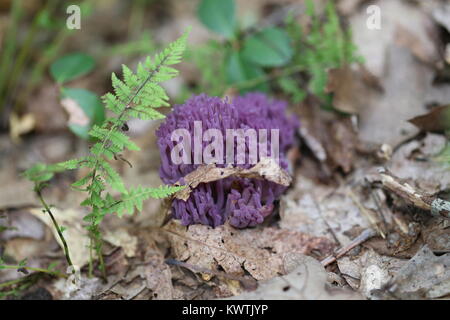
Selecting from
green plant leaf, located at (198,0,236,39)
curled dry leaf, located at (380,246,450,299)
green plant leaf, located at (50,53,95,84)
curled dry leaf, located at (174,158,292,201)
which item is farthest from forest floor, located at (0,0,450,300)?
green plant leaf, located at (198,0,236,39)

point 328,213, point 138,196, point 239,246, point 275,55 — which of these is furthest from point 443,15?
point 138,196

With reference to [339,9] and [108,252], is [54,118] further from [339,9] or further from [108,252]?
[339,9]

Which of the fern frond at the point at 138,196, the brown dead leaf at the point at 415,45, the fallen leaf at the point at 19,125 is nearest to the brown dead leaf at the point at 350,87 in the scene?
the brown dead leaf at the point at 415,45

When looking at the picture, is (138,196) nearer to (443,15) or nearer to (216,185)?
(216,185)

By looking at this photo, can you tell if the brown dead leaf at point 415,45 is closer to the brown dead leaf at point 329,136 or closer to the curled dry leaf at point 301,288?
the brown dead leaf at point 329,136

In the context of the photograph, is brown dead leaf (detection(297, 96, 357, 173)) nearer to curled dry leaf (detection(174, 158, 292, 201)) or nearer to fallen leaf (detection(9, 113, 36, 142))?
curled dry leaf (detection(174, 158, 292, 201))
